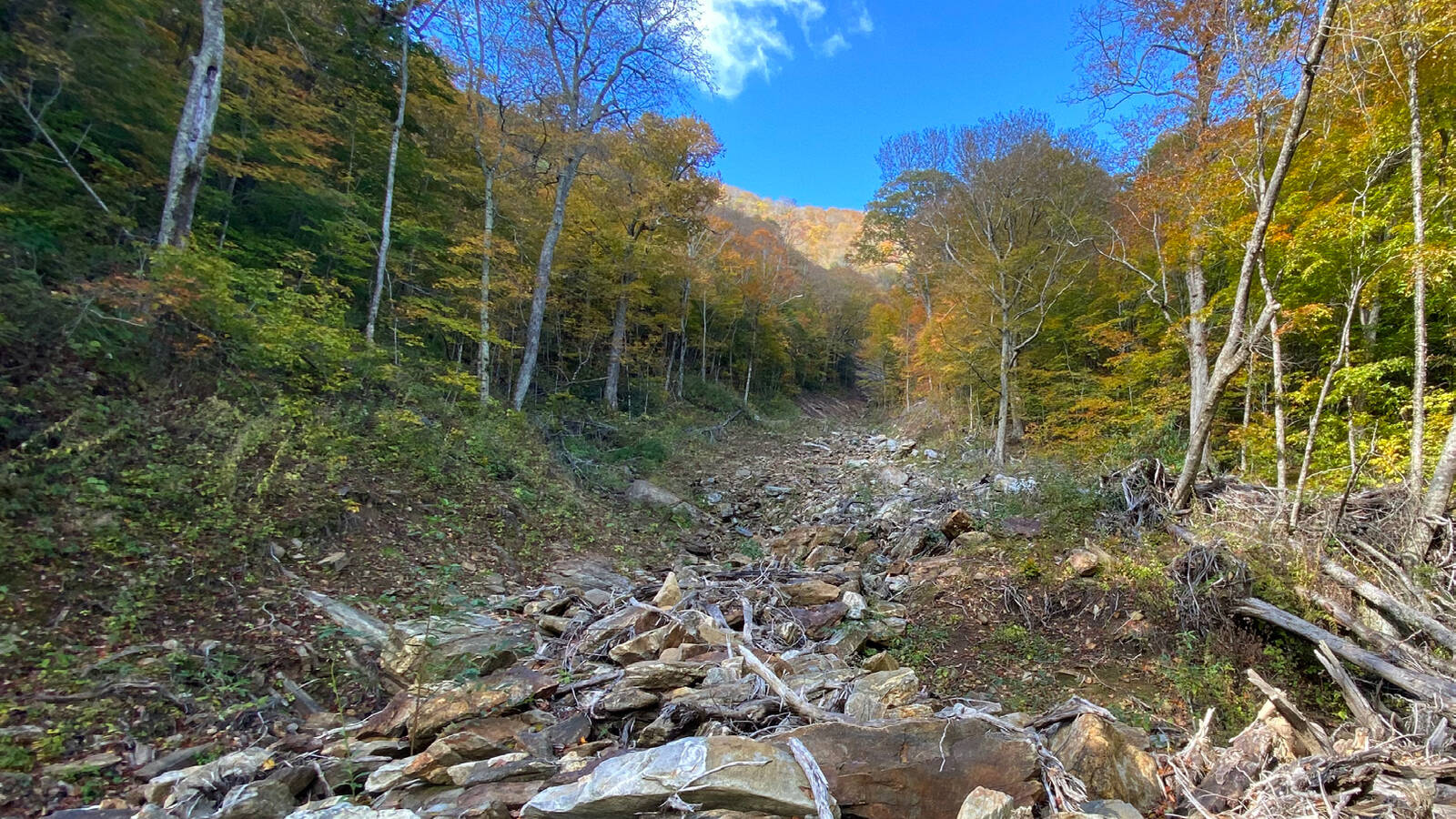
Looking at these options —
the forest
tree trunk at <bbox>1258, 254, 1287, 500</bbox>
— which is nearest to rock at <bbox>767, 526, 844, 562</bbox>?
the forest

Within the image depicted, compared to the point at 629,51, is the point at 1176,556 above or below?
below

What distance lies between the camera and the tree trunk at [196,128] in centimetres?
686

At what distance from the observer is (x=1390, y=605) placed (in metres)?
3.83

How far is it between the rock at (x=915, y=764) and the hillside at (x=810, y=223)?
133 ft

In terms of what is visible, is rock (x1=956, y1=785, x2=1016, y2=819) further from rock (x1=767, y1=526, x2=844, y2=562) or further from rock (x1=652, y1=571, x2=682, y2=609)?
rock (x1=767, y1=526, x2=844, y2=562)

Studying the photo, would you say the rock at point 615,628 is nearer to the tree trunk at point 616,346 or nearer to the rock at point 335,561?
the rock at point 335,561

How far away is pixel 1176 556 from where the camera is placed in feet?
15.9

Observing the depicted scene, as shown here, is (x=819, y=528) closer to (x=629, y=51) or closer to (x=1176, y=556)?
(x=1176, y=556)

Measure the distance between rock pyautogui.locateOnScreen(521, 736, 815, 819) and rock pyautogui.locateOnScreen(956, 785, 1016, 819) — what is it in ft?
1.93

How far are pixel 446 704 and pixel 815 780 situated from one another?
7.50 feet

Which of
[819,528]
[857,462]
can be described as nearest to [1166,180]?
Result: [819,528]

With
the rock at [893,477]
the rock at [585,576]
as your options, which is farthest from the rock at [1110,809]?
the rock at [893,477]

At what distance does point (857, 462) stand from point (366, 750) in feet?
48.1

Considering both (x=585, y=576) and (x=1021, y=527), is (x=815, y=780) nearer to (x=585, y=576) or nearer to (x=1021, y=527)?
(x=585, y=576)
